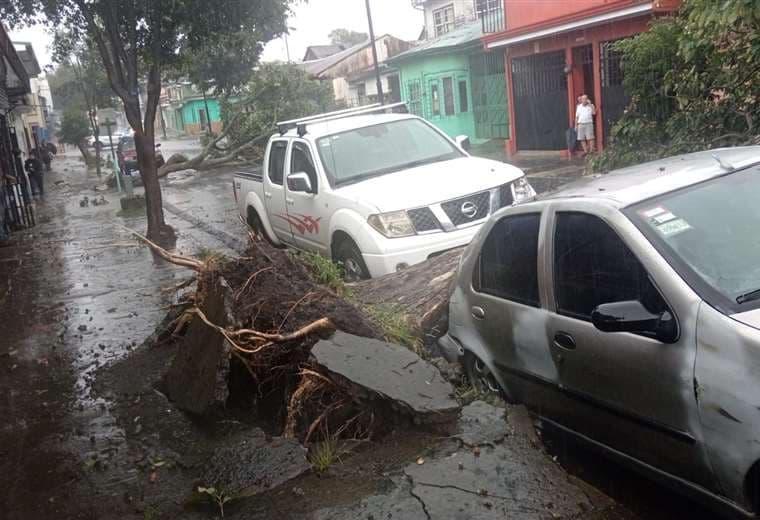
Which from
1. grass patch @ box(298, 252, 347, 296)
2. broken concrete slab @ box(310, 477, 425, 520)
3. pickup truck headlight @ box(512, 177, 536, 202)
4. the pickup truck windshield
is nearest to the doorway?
the pickup truck windshield

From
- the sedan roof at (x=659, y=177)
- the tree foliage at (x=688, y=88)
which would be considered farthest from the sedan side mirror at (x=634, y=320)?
the tree foliage at (x=688, y=88)

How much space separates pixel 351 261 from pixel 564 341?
13.8 ft

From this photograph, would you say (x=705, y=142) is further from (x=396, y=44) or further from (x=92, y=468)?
(x=396, y=44)

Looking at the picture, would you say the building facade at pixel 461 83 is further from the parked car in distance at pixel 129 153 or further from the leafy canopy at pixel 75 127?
the leafy canopy at pixel 75 127

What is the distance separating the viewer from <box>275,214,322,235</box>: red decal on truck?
868 cm

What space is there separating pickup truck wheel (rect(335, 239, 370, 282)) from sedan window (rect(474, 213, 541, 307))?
2.99m

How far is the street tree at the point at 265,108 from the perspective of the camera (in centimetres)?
2083

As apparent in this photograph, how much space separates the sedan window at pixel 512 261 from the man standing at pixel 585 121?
14824 millimetres

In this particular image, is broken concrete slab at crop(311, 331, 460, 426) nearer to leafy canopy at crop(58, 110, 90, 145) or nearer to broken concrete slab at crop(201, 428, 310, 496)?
broken concrete slab at crop(201, 428, 310, 496)

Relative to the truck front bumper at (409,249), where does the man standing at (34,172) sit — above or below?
above

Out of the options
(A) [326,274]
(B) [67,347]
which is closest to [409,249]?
(A) [326,274]

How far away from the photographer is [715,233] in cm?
365

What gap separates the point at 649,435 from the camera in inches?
140

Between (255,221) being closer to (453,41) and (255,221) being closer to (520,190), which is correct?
(520,190)
